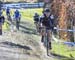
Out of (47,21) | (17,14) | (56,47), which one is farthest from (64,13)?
(17,14)

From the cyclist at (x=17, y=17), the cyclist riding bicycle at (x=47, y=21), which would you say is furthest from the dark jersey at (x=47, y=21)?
the cyclist at (x=17, y=17)

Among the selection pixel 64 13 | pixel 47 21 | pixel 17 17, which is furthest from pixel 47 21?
pixel 17 17

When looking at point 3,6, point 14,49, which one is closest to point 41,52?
point 14,49

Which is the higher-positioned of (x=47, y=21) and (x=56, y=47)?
(x=47, y=21)

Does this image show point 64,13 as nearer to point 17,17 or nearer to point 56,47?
point 56,47

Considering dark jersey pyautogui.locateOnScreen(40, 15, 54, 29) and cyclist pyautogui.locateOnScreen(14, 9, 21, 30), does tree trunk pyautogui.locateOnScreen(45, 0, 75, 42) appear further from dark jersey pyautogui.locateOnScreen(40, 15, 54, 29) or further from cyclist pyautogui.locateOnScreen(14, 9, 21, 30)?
cyclist pyautogui.locateOnScreen(14, 9, 21, 30)

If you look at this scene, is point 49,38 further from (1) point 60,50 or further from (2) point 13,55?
(2) point 13,55

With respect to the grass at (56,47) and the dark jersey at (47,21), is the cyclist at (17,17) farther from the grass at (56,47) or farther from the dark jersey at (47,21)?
the dark jersey at (47,21)

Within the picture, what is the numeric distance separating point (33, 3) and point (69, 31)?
18.0 inches

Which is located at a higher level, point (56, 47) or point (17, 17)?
point (17, 17)

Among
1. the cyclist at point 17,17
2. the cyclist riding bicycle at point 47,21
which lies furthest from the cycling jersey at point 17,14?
the cyclist riding bicycle at point 47,21

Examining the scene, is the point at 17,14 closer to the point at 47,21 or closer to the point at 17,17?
the point at 17,17

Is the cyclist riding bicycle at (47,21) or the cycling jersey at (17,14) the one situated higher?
the cycling jersey at (17,14)

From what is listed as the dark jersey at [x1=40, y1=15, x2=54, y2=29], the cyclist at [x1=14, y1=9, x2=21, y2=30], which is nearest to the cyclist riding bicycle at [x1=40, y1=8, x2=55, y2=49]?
the dark jersey at [x1=40, y1=15, x2=54, y2=29]
